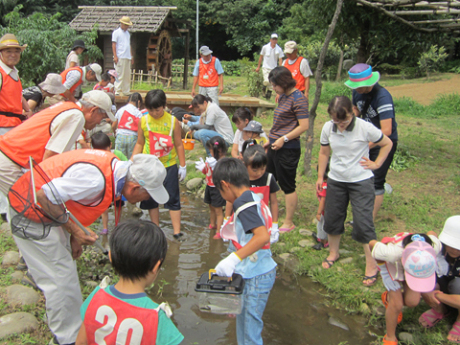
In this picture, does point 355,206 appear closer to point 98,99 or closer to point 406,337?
point 406,337

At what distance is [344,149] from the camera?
3.79 metres

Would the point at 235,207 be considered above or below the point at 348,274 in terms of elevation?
above

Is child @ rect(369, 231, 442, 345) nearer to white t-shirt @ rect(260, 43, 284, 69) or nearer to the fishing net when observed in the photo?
the fishing net

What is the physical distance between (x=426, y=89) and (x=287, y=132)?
13544mm

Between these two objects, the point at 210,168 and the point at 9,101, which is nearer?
the point at 9,101

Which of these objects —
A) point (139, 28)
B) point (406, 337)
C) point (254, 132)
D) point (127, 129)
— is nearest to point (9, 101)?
point (127, 129)

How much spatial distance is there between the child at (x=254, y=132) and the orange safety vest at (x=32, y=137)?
2196 mm

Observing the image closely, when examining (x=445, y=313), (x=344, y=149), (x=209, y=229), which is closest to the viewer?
(x=445, y=313)

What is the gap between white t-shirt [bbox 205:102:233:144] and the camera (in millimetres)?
5762

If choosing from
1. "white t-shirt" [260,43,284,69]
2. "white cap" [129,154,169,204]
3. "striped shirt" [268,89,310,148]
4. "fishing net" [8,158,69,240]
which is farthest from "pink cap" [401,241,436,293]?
"white t-shirt" [260,43,284,69]

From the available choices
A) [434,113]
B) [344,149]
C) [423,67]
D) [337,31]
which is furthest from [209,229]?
[423,67]

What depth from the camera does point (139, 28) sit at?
15336 millimetres

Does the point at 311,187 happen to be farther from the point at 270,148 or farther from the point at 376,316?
the point at 376,316

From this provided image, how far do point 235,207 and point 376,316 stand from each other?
2032 millimetres
